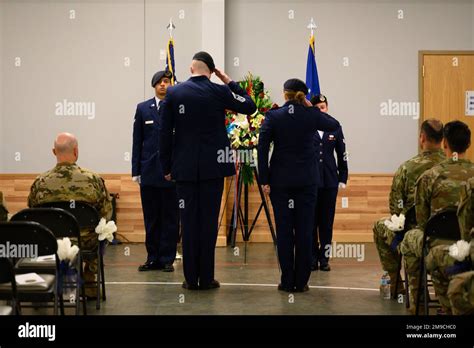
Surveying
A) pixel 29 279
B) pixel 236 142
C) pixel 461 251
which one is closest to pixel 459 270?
pixel 461 251

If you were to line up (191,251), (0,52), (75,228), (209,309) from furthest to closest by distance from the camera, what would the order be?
(0,52) → (191,251) → (209,309) → (75,228)

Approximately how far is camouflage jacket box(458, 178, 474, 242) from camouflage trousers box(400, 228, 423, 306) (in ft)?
3.61

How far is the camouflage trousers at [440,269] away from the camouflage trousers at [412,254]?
603 mm

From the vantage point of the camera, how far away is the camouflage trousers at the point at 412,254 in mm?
4879

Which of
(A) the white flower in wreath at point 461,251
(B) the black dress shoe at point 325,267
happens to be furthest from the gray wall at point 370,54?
(A) the white flower in wreath at point 461,251

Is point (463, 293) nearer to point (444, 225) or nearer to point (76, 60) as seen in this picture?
point (444, 225)

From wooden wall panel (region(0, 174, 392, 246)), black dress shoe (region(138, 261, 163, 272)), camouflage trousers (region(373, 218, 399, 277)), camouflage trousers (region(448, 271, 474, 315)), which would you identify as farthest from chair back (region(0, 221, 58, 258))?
wooden wall panel (region(0, 174, 392, 246))

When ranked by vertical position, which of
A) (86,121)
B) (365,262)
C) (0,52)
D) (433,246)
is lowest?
(365,262)

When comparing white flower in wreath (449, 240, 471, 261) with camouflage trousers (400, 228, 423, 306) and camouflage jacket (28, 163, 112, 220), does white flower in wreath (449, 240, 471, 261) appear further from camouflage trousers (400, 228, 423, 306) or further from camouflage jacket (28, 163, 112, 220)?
camouflage jacket (28, 163, 112, 220)

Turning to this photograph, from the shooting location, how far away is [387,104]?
32.7 ft

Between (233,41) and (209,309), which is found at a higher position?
(233,41)

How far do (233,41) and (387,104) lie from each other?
224cm

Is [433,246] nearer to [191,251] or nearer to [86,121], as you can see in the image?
[191,251]
